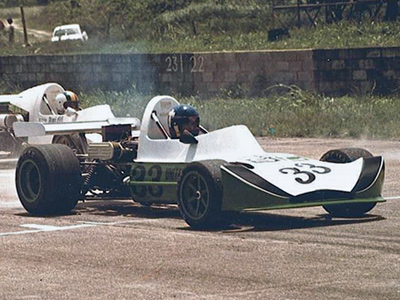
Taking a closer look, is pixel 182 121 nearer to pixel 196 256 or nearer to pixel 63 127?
pixel 63 127

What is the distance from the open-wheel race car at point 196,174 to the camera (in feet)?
38.6

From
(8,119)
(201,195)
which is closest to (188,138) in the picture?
(201,195)

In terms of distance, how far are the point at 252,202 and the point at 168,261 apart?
5.95ft

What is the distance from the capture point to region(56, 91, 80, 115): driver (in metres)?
→ 18.0

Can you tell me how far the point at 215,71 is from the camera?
32.1m

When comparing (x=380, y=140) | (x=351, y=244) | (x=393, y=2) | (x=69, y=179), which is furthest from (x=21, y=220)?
(x=393, y=2)

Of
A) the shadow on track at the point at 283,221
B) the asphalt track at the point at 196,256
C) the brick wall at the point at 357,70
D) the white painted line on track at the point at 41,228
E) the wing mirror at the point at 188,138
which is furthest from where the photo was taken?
the brick wall at the point at 357,70

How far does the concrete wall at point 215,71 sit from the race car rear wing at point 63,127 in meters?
13.8

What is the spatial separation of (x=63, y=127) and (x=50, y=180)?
1674mm

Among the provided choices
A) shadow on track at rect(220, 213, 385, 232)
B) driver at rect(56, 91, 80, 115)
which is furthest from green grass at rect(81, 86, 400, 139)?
shadow on track at rect(220, 213, 385, 232)

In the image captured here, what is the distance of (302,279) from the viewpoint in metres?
9.11

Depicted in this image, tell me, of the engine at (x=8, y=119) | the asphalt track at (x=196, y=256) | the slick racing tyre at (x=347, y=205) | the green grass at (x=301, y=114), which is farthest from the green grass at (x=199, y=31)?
the asphalt track at (x=196, y=256)

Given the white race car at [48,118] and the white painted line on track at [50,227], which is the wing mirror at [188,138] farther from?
the white race car at [48,118]

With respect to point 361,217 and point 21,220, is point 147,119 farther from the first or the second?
point 361,217
